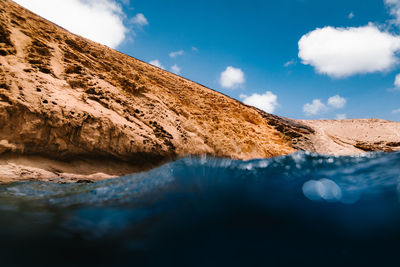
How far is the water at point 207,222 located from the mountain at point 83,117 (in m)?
1.10

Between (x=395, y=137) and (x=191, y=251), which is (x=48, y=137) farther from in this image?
(x=395, y=137)

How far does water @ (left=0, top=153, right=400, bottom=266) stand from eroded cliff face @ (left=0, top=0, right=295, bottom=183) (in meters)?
1.47

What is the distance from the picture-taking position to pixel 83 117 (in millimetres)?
6824

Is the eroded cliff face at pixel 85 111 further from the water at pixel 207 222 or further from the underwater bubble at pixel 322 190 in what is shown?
the underwater bubble at pixel 322 190

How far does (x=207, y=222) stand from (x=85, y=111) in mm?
5528

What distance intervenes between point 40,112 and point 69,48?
13.1ft

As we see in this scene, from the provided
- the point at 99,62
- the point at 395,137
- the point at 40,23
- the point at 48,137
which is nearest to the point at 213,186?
the point at 48,137

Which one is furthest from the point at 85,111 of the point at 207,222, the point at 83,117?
the point at 207,222

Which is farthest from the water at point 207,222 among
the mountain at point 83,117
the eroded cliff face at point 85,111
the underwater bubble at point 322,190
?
the eroded cliff face at point 85,111

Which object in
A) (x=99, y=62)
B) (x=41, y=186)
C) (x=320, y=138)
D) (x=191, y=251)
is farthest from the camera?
(x=320, y=138)

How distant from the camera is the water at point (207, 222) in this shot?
16.9 ft

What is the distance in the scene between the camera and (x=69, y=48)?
28.1ft

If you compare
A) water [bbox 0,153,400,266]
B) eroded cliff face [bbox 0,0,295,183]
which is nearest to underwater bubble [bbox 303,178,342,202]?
water [bbox 0,153,400,266]

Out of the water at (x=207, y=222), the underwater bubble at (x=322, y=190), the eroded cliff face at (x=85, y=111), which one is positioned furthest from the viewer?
the eroded cliff face at (x=85, y=111)
